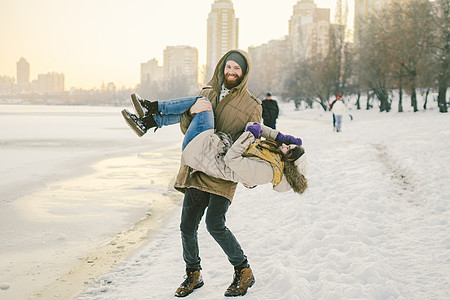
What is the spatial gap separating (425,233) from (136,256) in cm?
352

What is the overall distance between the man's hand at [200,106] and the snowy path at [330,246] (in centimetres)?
159

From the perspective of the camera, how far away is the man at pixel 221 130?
3.11 m

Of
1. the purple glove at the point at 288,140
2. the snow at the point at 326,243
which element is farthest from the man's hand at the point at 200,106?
the snow at the point at 326,243

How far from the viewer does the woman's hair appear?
3.05 meters

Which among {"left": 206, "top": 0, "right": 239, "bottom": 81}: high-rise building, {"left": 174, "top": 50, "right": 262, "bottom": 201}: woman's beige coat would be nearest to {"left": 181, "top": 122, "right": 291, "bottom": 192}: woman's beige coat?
{"left": 174, "top": 50, "right": 262, "bottom": 201}: woman's beige coat

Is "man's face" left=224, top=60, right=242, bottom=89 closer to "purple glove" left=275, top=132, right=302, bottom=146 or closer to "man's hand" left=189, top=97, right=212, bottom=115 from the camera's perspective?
"man's hand" left=189, top=97, right=212, bottom=115

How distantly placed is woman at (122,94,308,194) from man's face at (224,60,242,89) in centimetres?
26

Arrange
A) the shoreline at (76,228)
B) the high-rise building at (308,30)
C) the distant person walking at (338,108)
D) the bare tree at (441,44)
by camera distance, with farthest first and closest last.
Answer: the high-rise building at (308,30) < the bare tree at (441,44) < the distant person walking at (338,108) < the shoreline at (76,228)

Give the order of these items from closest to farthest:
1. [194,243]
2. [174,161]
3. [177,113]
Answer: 1. [177,113]
2. [194,243]
3. [174,161]

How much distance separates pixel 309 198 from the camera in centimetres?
696

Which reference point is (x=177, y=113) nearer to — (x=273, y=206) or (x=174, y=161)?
(x=273, y=206)

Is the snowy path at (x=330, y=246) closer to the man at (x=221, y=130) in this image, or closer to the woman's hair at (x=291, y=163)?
the man at (x=221, y=130)

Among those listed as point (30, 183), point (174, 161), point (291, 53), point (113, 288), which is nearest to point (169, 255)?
point (113, 288)

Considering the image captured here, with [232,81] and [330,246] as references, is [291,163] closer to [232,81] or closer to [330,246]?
[232,81]
